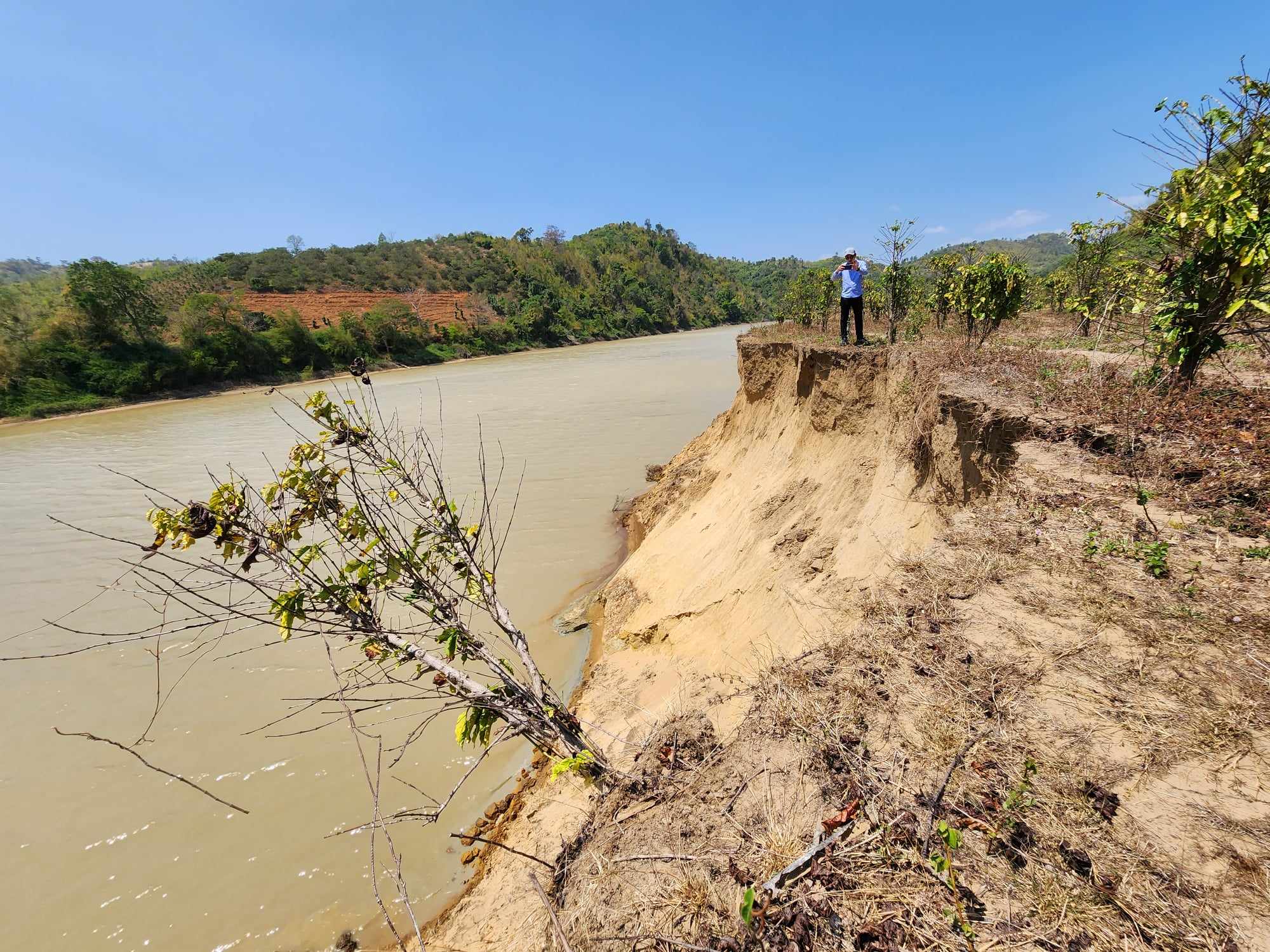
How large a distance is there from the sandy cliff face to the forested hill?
125ft

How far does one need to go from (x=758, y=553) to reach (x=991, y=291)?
6977 millimetres

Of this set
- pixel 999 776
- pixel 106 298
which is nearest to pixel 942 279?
pixel 999 776

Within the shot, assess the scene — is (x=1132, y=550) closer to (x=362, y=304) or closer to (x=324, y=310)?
(x=324, y=310)

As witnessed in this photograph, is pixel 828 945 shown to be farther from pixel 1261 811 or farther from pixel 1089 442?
pixel 1089 442

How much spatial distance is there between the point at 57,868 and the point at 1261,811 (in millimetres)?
7815

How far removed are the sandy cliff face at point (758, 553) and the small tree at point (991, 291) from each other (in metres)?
3.63

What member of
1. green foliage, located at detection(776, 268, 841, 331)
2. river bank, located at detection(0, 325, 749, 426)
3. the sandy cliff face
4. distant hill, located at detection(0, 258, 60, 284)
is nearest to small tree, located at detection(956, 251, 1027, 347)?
the sandy cliff face

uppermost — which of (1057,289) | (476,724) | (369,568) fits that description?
(1057,289)

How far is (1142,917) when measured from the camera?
163 cm

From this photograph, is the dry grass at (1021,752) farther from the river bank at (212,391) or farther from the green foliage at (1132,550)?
the river bank at (212,391)

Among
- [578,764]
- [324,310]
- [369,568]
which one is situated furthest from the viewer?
[324,310]

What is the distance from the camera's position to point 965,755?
229 cm

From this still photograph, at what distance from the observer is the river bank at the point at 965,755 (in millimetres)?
1780

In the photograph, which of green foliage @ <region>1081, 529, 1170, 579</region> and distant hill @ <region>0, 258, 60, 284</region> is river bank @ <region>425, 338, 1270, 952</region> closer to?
green foliage @ <region>1081, 529, 1170, 579</region>
